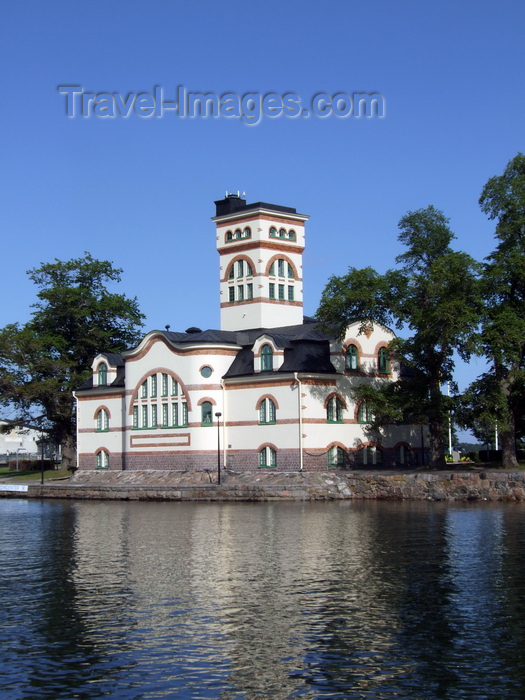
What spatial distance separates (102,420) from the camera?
63.1 meters

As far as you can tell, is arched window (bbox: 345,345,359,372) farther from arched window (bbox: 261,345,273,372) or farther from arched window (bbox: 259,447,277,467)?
arched window (bbox: 259,447,277,467)

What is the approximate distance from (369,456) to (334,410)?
389cm

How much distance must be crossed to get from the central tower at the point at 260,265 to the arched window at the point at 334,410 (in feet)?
25.7

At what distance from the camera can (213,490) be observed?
48969 mm

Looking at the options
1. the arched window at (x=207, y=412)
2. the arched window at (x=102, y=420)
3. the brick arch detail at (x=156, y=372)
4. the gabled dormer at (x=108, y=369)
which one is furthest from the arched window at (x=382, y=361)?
the arched window at (x=102, y=420)


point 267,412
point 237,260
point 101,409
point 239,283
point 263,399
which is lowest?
point 267,412

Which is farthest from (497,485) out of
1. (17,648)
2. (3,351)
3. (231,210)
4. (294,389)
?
(3,351)

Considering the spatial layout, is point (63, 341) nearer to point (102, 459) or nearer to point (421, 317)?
point (102, 459)

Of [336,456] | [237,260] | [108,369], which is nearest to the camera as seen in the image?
[336,456]

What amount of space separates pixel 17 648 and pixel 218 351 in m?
38.4

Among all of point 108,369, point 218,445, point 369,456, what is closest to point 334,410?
point 369,456

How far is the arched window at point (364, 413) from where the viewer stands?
180 ft

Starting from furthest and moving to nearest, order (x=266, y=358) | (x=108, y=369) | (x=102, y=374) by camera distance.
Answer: (x=102, y=374), (x=108, y=369), (x=266, y=358)

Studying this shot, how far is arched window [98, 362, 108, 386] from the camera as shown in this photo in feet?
207
